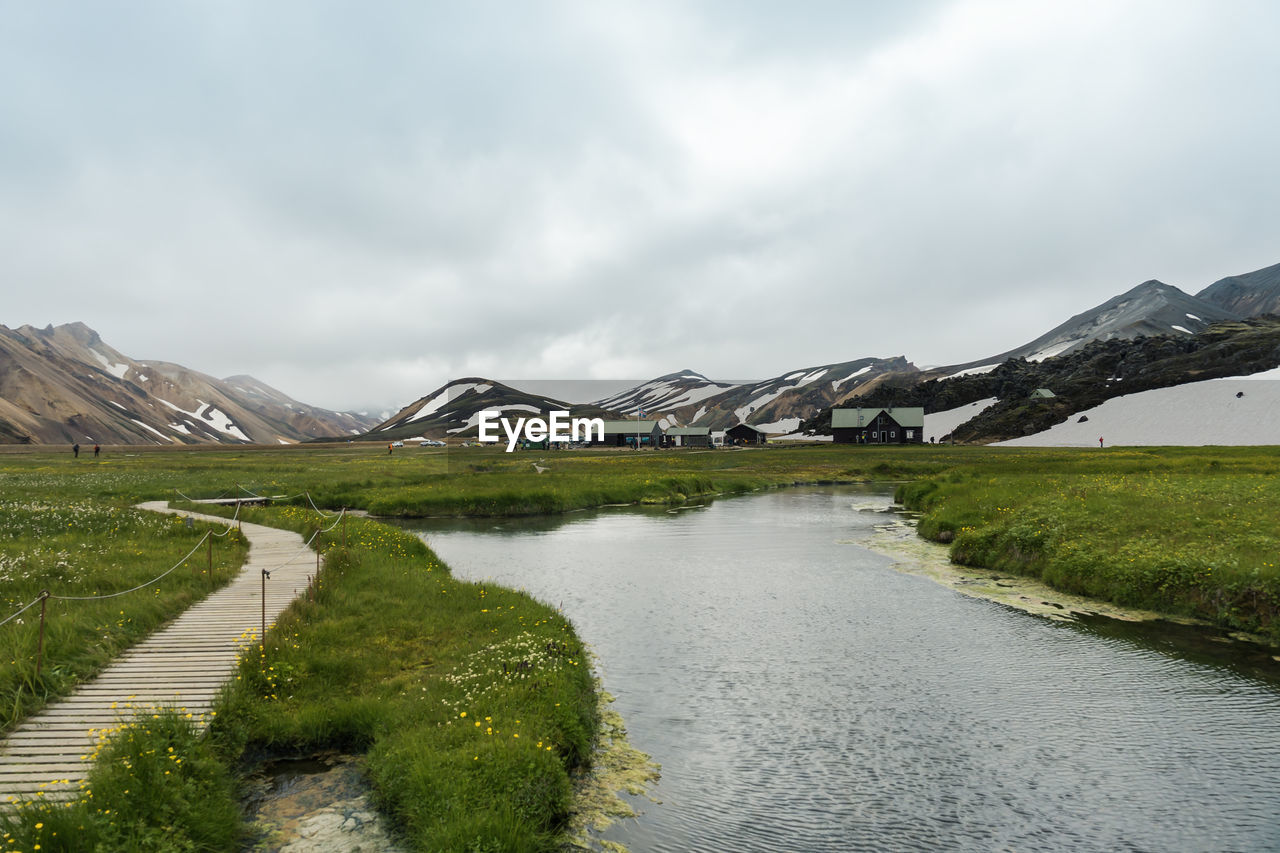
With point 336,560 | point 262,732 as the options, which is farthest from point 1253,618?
point 336,560

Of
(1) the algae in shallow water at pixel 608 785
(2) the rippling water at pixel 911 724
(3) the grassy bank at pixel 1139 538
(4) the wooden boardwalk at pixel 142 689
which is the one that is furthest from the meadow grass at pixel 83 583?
(3) the grassy bank at pixel 1139 538

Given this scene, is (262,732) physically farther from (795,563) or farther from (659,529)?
(659,529)

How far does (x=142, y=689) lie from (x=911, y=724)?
15300 mm

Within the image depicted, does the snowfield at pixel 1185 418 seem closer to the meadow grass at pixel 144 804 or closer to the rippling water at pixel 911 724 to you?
the rippling water at pixel 911 724

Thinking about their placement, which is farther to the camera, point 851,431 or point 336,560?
point 851,431

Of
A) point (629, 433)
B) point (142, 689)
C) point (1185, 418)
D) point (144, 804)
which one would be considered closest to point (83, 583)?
point (142, 689)

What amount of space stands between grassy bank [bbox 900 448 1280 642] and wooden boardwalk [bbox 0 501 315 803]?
27143mm

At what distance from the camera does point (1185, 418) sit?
133 metres

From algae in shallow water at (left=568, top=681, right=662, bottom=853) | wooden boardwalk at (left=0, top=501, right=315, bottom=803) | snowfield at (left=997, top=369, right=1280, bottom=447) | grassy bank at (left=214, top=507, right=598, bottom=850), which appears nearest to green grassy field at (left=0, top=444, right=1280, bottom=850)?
grassy bank at (left=214, top=507, right=598, bottom=850)

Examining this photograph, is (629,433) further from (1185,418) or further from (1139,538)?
(1139,538)

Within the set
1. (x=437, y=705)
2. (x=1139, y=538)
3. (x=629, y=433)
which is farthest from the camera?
(x=629, y=433)

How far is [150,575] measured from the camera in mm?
21469

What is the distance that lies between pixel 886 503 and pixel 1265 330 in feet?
653

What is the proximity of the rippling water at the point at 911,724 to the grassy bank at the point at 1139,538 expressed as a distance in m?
4.18
